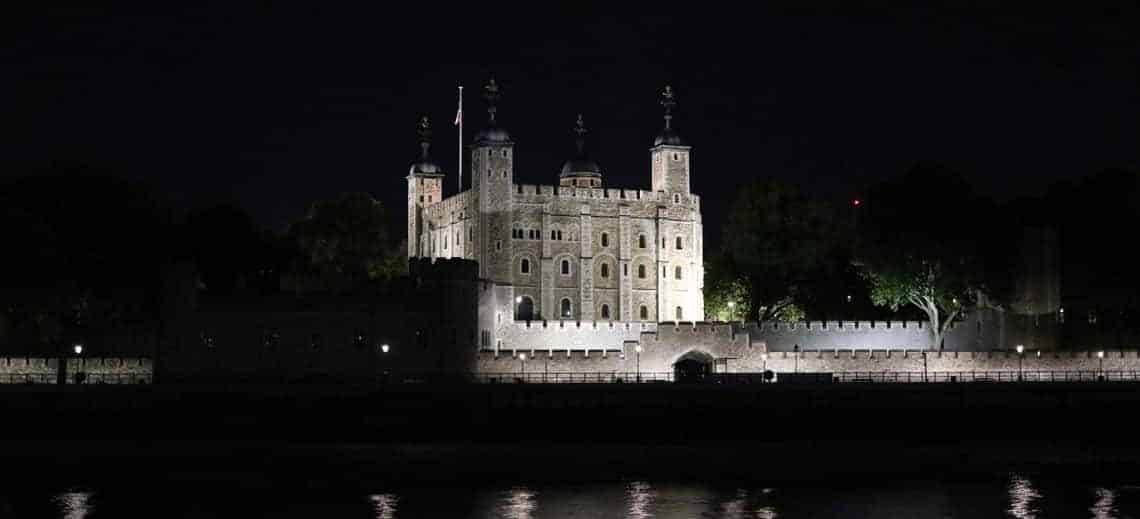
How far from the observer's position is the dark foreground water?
161ft

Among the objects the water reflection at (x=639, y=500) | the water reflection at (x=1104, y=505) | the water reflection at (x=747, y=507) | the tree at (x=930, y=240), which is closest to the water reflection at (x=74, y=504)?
the water reflection at (x=639, y=500)

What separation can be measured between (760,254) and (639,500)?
1884 inches

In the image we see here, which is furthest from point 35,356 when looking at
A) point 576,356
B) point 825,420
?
point 825,420

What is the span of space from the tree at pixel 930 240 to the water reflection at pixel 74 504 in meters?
48.2

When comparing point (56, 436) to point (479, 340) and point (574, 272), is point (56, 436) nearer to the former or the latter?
point (479, 340)

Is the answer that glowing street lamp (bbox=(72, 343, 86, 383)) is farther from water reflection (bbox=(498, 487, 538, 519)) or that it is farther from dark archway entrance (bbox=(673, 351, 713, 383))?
water reflection (bbox=(498, 487, 538, 519))

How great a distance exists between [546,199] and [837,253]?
51.3ft

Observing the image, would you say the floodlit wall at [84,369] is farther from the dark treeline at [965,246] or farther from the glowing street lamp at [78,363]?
the dark treeline at [965,246]

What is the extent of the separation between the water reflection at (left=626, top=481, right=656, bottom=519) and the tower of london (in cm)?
4655

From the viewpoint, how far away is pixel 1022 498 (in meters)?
52.1

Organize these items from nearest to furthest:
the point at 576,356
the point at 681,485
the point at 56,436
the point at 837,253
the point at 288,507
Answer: the point at 288,507 < the point at 681,485 < the point at 56,436 < the point at 576,356 < the point at 837,253

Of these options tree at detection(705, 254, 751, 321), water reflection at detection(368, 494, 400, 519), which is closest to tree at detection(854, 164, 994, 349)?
tree at detection(705, 254, 751, 321)

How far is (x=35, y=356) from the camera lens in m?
80.1

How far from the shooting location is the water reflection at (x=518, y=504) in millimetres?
48688
